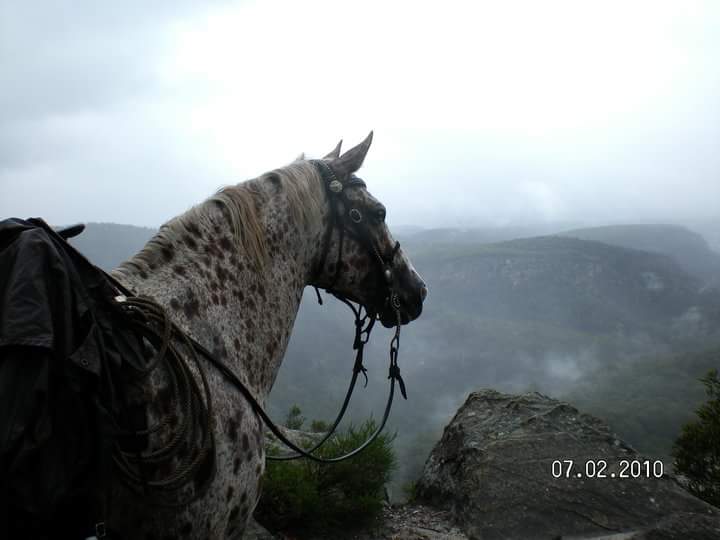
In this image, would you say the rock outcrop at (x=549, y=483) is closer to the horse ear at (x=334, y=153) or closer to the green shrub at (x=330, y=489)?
the green shrub at (x=330, y=489)

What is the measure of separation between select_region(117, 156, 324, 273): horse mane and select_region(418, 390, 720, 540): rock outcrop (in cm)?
469

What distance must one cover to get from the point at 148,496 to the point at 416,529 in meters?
4.97

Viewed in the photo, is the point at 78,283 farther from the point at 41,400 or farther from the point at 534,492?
the point at 534,492

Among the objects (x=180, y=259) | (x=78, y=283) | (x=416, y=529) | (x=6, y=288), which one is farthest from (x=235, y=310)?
(x=416, y=529)

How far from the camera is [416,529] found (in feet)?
20.1

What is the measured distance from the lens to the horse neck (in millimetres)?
2416

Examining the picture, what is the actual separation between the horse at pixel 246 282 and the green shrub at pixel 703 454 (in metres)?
5.77

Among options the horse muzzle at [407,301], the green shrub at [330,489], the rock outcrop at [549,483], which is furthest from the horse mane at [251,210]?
the rock outcrop at [549,483]

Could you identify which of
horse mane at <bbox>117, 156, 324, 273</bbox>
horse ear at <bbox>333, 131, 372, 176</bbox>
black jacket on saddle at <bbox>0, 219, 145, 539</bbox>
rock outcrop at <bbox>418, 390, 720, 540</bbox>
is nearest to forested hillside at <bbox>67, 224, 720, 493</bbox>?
rock outcrop at <bbox>418, 390, 720, 540</bbox>

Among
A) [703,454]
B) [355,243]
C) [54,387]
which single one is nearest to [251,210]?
[355,243]

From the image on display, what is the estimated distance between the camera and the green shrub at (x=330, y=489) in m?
5.80

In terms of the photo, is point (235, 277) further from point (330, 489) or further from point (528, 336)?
point (528, 336)

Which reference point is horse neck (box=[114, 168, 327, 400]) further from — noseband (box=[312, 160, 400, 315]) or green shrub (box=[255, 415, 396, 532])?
green shrub (box=[255, 415, 396, 532])

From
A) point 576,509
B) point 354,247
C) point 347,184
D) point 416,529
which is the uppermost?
point 347,184
